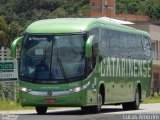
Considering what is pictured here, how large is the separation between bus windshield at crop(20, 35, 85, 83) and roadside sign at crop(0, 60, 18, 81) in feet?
24.7

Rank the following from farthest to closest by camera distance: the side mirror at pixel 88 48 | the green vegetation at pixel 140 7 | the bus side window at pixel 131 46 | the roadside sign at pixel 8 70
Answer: the green vegetation at pixel 140 7
the roadside sign at pixel 8 70
the bus side window at pixel 131 46
the side mirror at pixel 88 48

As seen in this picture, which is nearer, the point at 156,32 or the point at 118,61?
the point at 118,61

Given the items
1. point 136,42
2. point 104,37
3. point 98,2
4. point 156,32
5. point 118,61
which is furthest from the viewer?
point 98,2

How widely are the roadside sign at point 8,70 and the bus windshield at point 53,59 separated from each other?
753 centimetres

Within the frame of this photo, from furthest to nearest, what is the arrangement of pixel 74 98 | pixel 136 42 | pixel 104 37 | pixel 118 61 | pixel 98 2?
pixel 98 2, pixel 136 42, pixel 118 61, pixel 104 37, pixel 74 98

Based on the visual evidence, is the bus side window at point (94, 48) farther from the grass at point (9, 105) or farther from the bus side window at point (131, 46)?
the grass at point (9, 105)

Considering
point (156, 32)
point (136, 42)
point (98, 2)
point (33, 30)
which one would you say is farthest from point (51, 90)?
point (98, 2)

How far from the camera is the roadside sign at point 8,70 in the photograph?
107ft

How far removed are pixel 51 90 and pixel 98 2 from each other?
95.2m

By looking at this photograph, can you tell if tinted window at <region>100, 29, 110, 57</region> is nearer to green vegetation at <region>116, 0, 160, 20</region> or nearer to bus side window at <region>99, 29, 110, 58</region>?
bus side window at <region>99, 29, 110, 58</region>

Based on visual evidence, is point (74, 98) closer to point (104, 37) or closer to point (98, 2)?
point (104, 37)

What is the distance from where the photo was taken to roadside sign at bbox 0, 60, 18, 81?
3274 centimetres

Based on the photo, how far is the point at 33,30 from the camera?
25.5 meters

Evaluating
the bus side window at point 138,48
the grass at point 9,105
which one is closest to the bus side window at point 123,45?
the bus side window at point 138,48
